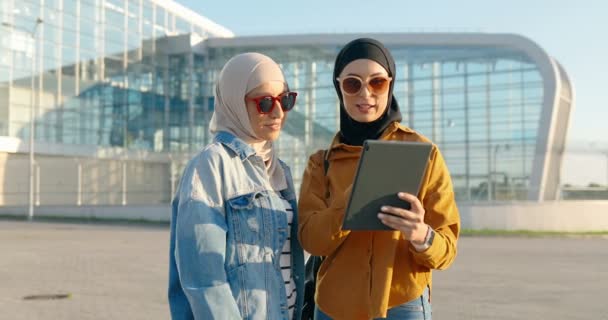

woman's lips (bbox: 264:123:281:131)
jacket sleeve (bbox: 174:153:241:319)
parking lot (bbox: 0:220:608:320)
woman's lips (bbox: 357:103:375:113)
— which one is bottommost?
parking lot (bbox: 0:220:608:320)

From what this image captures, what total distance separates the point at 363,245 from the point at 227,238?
54 cm

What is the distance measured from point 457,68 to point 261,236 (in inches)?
1306

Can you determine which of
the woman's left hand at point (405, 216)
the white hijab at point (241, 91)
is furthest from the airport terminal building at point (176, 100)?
the woman's left hand at point (405, 216)

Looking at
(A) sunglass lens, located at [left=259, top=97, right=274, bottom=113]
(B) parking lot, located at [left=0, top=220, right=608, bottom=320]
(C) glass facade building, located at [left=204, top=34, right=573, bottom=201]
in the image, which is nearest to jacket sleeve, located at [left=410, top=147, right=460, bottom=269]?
(A) sunglass lens, located at [left=259, top=97, right=274, bottom=113]

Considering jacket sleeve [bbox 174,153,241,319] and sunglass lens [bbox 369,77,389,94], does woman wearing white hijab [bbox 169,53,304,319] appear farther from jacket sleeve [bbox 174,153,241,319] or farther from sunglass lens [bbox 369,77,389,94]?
sunglass lens [bbox 369,77,389,94]

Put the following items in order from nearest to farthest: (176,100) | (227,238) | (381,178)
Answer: (381,178)
(227,238)
(176,100)

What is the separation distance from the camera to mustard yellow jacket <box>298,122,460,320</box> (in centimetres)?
239

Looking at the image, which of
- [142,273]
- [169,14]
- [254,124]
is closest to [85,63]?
[169,14]

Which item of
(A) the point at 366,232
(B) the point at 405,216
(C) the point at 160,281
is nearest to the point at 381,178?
(B) the point at 405,216

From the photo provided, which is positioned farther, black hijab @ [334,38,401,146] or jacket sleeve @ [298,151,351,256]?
black hijab @ [334,38,401,146]

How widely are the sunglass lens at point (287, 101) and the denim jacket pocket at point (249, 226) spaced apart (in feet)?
1.18

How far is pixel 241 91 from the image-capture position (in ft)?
7.91

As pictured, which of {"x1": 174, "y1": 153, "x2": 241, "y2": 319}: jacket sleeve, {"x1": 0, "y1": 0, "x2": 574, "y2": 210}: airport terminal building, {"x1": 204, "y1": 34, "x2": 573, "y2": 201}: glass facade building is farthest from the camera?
{"x1": 0, "y1": 0, "x2": 574, "y2": 210}: airport terminal building

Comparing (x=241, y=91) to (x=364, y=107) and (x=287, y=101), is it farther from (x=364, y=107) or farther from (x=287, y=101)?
(x=364, y=107)
